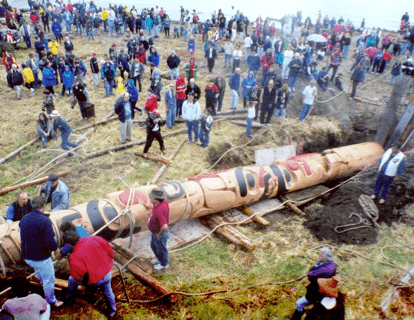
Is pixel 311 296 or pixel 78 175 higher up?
pixel 311 296

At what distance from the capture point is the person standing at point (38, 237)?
4.21m

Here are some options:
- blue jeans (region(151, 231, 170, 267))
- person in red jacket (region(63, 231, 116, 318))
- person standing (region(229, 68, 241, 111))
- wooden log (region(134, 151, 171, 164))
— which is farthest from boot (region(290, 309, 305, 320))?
person standing (region(229, 68, 241, 111))

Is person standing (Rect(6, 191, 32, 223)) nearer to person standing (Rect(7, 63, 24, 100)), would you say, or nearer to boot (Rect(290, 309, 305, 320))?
boot (Rect(290, 309, 305, 320))

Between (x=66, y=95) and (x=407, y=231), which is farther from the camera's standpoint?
(x=66, y=95)

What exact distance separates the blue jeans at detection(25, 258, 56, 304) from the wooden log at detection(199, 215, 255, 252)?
3.33m

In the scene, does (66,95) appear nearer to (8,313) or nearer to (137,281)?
(137,281)

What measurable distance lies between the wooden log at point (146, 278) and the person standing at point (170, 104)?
5.75m

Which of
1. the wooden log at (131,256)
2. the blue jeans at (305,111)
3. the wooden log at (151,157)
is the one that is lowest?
the wooden log at (131,256)

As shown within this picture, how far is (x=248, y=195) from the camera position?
7434mm

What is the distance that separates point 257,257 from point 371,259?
7.25ft

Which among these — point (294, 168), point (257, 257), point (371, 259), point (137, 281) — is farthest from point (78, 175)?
point (371, 259)

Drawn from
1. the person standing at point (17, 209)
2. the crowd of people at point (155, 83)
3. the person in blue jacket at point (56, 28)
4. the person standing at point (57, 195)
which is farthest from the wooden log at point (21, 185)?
the person in blue jacket at point (56, 28)

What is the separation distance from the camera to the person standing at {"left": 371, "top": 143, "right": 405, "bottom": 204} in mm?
7622

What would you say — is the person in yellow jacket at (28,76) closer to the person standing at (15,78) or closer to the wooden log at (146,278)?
the person standing at (15,78)
